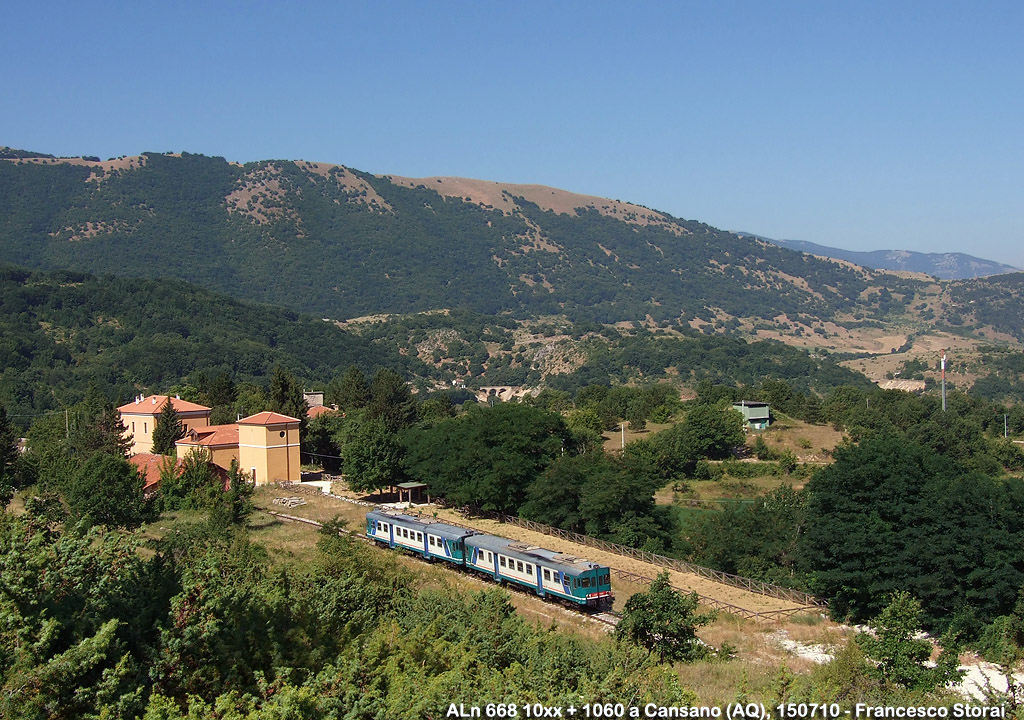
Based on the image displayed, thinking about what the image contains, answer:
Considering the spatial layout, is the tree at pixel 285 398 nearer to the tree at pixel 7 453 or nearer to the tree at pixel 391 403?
the tree at pixel 391 403

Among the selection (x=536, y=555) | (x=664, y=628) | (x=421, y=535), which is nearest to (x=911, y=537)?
(x=664, y=628)

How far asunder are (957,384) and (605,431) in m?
70.7

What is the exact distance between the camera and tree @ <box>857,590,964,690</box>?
624 inches

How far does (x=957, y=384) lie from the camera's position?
118m

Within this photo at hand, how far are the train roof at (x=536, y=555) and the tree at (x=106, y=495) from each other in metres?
12.5

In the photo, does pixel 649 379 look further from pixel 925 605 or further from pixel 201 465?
pixel 925 605

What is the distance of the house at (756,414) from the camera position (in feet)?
223

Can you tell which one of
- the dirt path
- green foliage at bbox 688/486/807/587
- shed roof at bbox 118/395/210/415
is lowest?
green foliage at bbox 688/486/807/587

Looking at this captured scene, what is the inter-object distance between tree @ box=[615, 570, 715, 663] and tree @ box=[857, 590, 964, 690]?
371cm

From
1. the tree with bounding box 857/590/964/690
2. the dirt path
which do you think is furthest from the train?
the tree with bounding box 857/590/964/690

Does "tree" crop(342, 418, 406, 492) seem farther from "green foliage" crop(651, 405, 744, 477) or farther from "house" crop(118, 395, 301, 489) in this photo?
"green foliage" crop(651, 405, 744, 477)

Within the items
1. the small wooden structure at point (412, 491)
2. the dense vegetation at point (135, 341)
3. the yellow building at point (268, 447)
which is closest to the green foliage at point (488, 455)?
the small wooden structure at point (412, 491)

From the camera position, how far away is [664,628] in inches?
779

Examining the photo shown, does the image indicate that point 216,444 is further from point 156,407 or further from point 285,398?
point 285,398
